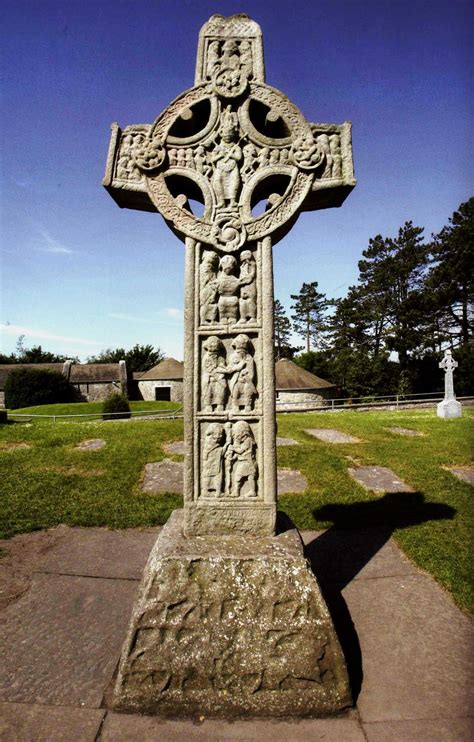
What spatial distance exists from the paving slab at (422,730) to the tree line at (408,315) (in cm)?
2798

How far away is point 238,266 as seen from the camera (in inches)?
116

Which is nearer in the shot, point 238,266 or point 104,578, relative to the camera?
point 238,266

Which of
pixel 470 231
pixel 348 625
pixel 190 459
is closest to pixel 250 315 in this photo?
pixel 190 459

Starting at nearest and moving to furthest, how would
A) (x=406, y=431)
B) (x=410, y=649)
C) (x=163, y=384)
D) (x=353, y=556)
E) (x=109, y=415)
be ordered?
(x=410, y=649), (x=353, y=556), (x=406, y=431), (x=109, y=415), (x=163, y=384)

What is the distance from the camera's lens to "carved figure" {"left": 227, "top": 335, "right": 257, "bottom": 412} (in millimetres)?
2814

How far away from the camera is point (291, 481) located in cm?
652

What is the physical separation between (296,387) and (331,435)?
16504mm

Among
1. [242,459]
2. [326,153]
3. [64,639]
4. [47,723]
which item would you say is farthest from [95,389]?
[47,723]

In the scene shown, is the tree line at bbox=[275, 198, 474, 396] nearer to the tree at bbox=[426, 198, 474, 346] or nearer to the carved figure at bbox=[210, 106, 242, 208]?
the tree at bbox=[426, 198, 474, 346]

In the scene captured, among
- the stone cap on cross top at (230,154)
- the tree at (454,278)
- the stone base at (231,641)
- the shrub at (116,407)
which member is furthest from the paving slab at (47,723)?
the tree at (454,278)

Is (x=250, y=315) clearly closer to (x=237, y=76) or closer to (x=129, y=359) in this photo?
(x=237, y=76)

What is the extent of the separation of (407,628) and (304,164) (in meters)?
3.40

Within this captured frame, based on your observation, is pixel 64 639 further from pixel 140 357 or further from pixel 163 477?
pixel 140 357

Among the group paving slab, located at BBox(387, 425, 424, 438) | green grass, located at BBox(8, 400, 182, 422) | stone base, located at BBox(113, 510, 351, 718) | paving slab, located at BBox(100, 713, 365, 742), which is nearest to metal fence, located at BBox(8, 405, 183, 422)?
green grass, located at BBox(8, 400, 182, 422)
